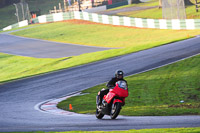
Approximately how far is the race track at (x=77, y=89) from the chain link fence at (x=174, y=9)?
620 inches

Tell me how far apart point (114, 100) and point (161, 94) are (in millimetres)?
6189

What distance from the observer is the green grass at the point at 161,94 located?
1497cm

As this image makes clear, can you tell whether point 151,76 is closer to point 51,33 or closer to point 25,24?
point 51,33

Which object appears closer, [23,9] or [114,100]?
[114,100]

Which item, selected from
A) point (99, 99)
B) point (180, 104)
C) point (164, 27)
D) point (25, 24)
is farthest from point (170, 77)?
point (25, 24)

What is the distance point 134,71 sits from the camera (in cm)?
2725

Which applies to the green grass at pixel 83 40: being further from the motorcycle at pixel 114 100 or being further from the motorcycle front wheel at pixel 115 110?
the motorcycle front wheel at pixel 115 110

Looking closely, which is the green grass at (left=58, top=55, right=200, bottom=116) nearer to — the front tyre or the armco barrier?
the front tyre

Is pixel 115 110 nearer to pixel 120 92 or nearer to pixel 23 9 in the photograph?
pixel 120 92

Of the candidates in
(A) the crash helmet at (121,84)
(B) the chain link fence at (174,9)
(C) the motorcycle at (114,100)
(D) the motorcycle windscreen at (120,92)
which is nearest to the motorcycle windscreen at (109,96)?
(C) the motorcycle at (114,100)

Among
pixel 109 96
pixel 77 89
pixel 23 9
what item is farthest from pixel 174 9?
pixel 23 9

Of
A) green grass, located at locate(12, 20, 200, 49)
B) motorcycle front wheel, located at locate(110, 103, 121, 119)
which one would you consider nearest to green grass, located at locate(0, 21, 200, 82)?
green grass, located at locate(12, 20, 200, 49)

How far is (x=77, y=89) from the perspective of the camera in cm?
2423

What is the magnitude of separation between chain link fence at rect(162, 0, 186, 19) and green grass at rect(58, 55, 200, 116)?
1030 inches
